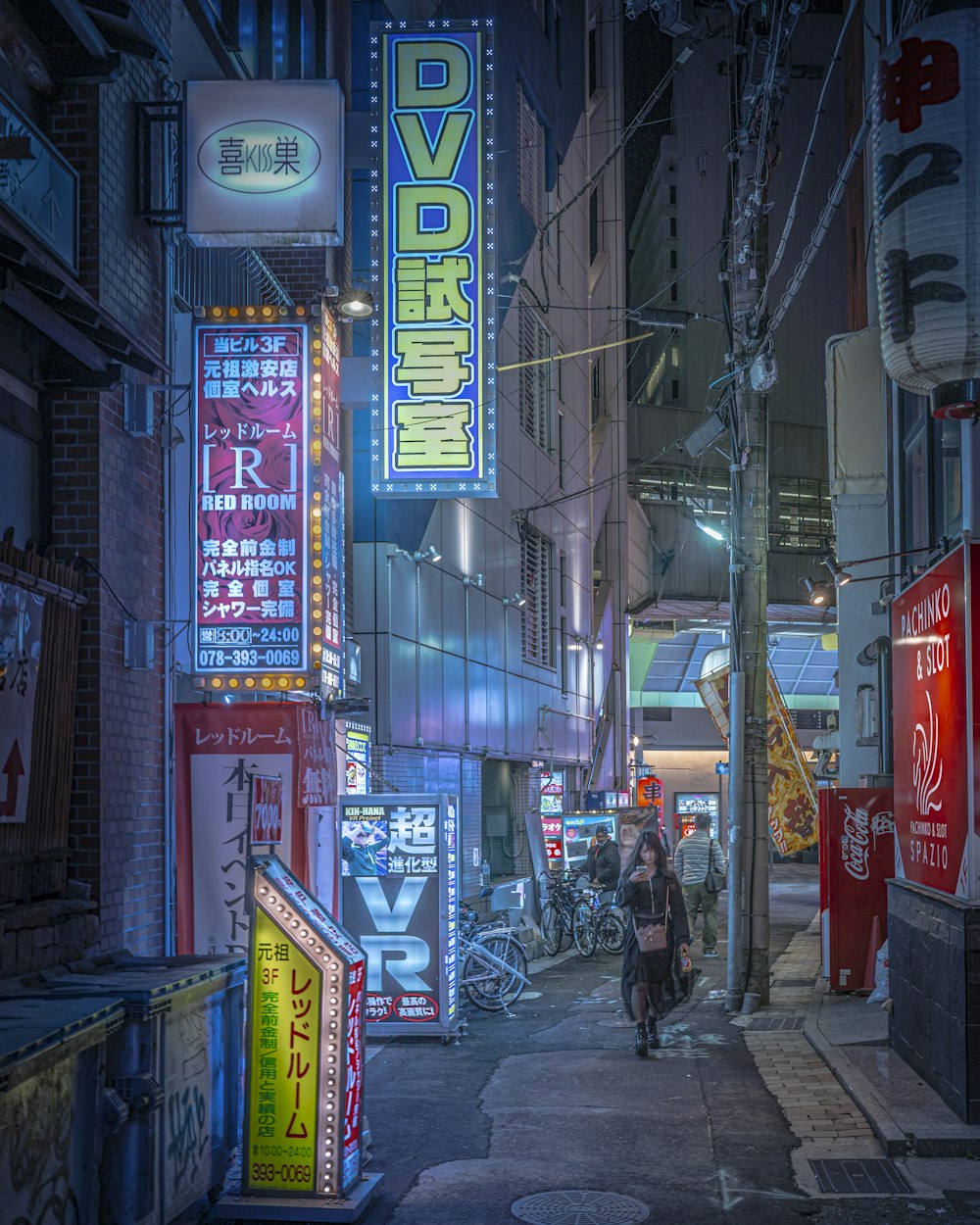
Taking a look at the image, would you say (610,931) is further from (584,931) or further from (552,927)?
(552,927)

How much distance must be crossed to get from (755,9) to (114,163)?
800 centimetres

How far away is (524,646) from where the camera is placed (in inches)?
1133

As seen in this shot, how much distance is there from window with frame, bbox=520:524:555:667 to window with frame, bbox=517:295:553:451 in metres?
2.17

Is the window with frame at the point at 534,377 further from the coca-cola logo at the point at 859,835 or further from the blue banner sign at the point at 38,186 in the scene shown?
the blue banner sign at the point at 38,186

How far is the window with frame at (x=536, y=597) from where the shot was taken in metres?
28.8

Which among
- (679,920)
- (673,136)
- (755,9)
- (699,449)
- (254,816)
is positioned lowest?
(679,920)

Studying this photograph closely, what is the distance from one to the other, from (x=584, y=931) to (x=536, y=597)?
34.9ft

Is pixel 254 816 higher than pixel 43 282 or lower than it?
lower

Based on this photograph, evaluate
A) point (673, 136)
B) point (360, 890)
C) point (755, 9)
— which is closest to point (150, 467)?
point (360, 890)

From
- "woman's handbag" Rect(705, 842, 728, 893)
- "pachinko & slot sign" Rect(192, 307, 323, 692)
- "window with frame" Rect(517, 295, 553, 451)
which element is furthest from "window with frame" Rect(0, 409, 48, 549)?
"window with frame" Rect(517, 295, 553, 451)

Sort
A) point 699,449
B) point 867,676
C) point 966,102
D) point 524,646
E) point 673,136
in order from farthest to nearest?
point 673,136, point 524,646, point 867,676, point 699,449, point 966,102

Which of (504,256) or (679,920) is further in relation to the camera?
(504,256)

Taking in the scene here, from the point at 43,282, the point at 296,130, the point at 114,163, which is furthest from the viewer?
the point at 296,130

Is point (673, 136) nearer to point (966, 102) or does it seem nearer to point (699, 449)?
point (699, 449)
